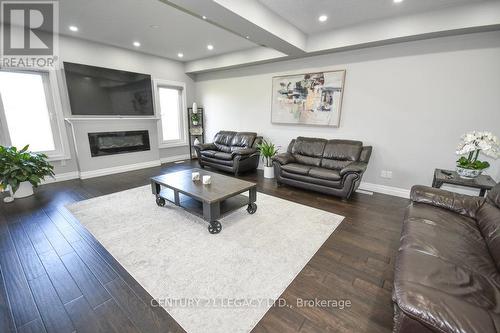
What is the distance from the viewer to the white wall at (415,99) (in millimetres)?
3010

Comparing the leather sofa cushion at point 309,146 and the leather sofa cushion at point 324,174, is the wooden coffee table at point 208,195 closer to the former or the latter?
the leather sofa cushion at point 324,174

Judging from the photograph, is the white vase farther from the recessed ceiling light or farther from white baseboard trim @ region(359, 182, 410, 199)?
the recessed ceiling light

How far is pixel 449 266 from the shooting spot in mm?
1334

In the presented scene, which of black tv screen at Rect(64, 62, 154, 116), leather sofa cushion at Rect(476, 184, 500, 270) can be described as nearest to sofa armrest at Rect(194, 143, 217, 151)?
black tv screen at Rect(64, 62, 154, 116)

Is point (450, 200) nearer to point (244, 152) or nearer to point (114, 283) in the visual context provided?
point (114, 283)

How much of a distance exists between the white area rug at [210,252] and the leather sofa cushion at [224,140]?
8.10 feet

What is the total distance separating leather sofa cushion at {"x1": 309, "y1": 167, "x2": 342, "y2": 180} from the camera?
136 inches

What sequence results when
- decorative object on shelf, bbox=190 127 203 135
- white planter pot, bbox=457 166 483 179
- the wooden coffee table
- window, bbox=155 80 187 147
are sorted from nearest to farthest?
the wooden coffee table → white planter pot, bbox=457 166 483 179 → window, bbox=155 80 187 147 → decorative object on shelf, bbox=190 127 203 135

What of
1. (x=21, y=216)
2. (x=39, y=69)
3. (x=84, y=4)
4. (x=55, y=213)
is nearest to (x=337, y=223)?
(x=55, y=213)

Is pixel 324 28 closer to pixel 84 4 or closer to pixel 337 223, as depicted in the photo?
pixel 337 223

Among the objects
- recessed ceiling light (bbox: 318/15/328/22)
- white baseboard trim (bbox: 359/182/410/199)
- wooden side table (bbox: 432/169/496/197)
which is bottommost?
white baseboard trim (bbox: 359/182/410/199)

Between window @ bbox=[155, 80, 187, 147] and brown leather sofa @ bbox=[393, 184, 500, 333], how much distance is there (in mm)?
5800

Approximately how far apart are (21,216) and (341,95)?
5.37m

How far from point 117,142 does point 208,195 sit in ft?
12.5
